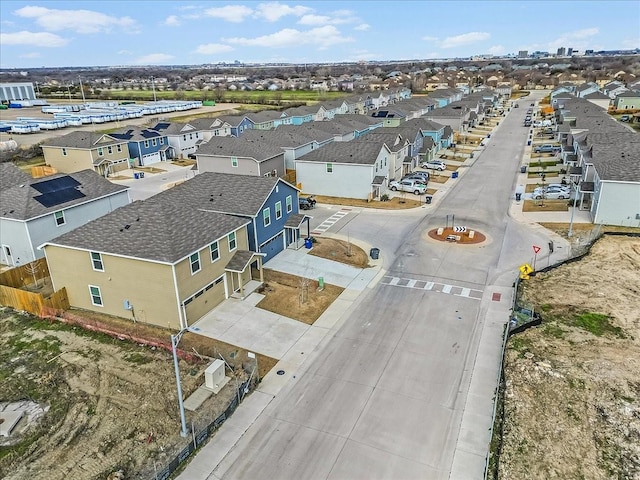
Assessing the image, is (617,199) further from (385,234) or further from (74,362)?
(74,362)

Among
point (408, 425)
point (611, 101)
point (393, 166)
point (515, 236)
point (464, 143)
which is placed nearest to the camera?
point (408, 425)

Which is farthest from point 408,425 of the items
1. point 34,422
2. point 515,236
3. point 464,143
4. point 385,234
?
point 464,143

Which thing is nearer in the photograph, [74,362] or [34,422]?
[34,422]

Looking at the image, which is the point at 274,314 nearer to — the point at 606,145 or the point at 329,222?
the point at 329,222

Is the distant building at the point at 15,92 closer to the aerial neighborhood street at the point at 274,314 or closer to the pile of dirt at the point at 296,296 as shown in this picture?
the aerial neighborhood street at the point at 274,314

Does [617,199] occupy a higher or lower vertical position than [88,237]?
lower
